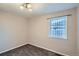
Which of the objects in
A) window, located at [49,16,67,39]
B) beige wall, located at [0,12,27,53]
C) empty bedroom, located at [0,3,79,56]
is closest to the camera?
empty bedroom, located at [0,3,79,56]

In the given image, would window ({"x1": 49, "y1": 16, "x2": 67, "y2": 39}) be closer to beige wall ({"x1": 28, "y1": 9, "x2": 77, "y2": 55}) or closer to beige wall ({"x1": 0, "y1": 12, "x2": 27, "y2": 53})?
beige wall ({"x1": 28, "y1": 9, "x2": 77, "y2": 55})

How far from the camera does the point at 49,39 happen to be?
3.39 metres

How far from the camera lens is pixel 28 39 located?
4691 millimetres

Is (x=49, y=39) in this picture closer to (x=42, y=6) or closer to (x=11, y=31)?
(x=42, y=6)

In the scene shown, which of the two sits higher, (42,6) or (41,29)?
(42,6)

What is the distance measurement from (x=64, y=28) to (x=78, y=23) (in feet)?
2.15

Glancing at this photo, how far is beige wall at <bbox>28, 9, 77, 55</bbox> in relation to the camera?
251 centimetres

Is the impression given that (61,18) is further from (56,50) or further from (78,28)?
(56,50)

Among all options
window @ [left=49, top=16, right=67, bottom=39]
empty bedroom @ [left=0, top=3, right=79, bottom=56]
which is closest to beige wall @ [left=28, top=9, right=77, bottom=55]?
empty bedroom @ [left=0, top=3, right=79, bottom=56]

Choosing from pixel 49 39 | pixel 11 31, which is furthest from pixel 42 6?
pixel 11 31

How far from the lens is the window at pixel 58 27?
2816mm

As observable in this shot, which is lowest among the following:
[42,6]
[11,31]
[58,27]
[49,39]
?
[49,39]

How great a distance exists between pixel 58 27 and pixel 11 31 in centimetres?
213

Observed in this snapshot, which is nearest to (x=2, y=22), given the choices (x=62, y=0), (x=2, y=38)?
(x=2, y=38)
